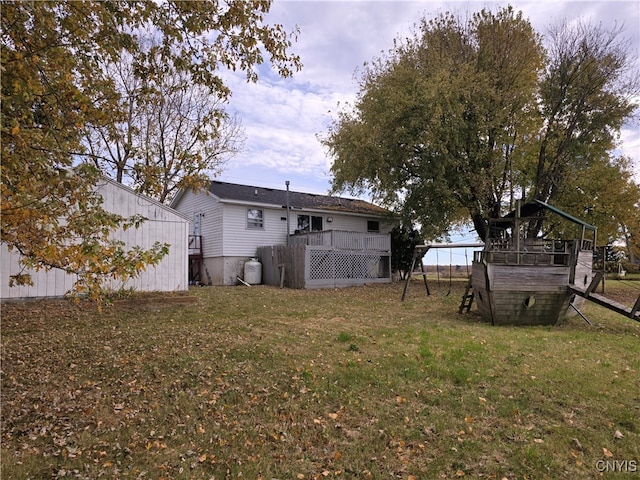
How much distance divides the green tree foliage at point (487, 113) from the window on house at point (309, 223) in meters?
3.93

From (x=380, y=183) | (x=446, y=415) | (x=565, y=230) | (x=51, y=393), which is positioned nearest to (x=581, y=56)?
(x=565, y=230)

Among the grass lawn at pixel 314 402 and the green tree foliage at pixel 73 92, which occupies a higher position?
the green tree foliage at pixel 73 92

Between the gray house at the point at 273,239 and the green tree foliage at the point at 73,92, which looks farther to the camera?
the gray house at the point at 273,239

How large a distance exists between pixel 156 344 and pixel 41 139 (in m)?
3.80

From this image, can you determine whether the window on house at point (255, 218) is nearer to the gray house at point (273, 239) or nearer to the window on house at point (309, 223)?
the gray house at point (273, 239)

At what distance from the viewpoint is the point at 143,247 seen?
12.2 m

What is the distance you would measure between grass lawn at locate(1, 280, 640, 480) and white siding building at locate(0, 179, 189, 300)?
11.6 ft

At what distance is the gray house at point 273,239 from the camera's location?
57.5 ft

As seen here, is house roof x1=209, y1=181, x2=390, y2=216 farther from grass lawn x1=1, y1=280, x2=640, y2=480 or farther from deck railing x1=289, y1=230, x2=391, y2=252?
grass lawn x1=1, y1=280, x2=640, y2=480

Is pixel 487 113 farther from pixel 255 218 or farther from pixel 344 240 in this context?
pixel 255 218

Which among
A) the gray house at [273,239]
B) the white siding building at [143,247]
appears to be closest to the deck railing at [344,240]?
the gray house at [273,239]

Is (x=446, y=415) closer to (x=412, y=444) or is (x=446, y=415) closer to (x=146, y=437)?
(x=412, y=444)

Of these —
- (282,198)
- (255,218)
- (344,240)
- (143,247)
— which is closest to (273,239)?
(255,218)

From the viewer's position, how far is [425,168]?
16.2 meters
